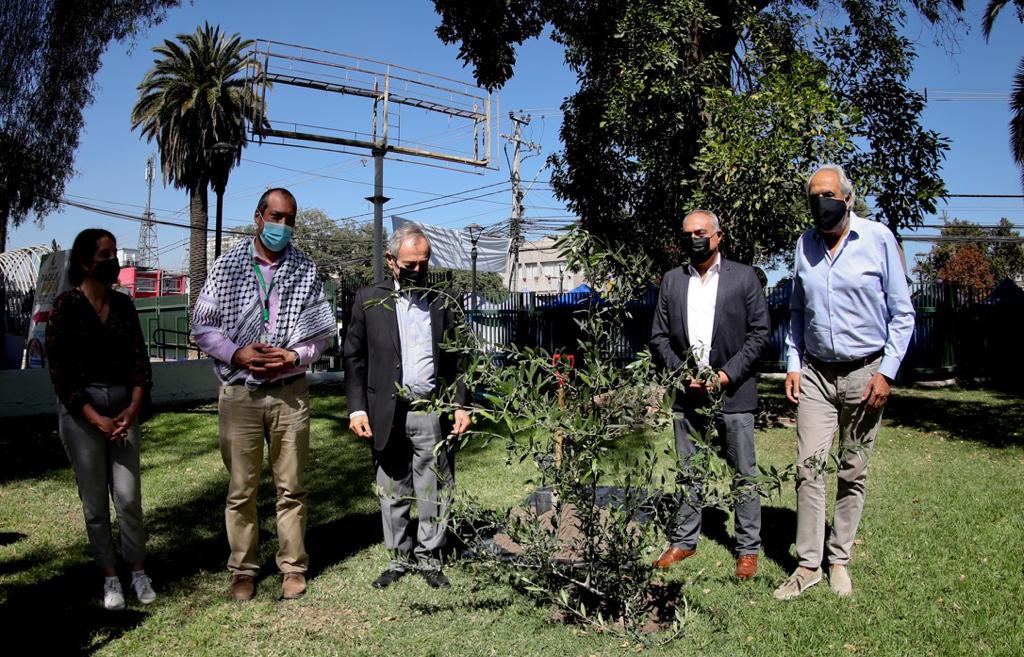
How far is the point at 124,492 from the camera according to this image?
421 cm

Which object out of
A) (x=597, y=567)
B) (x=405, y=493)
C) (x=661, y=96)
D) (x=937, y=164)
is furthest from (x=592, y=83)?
(x=597, y=567)

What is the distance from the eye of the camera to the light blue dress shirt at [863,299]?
13.0ft

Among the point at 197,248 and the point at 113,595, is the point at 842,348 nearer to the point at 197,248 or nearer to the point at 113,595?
the point at 113,595

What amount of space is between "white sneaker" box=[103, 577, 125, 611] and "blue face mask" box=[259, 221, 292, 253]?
1976mm

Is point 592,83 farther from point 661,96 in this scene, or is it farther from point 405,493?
point 405,493

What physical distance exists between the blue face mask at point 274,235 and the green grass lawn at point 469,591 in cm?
190

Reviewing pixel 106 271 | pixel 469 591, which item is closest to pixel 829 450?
pixel 469 591

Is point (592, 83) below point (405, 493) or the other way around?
the other way around

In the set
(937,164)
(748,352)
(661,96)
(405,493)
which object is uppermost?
(661,96)

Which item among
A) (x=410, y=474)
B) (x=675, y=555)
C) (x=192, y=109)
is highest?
(x=192, y=109)

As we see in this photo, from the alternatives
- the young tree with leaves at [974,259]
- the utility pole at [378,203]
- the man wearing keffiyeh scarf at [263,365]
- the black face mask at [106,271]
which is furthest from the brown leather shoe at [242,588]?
the young tree with leaves at [974,259]

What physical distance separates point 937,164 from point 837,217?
6.75 metres

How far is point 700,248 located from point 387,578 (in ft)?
8.59

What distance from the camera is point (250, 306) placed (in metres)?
4.22
